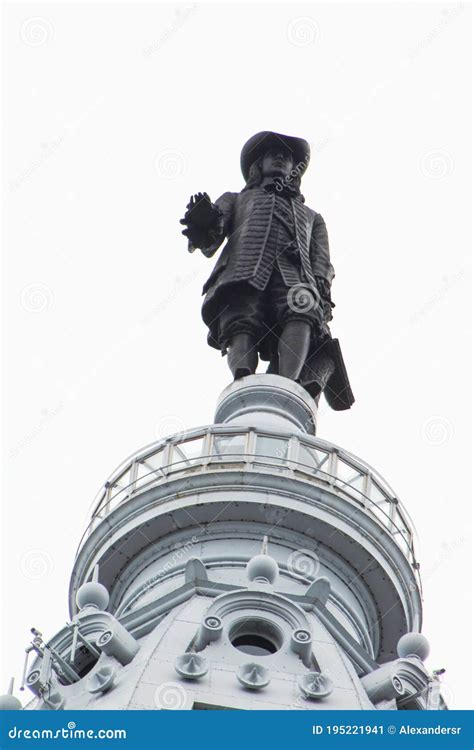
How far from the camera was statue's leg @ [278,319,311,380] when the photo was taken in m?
39.3

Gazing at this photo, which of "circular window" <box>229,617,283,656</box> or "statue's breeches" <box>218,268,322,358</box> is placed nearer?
"circular window" <box>229,617,283,656</box>

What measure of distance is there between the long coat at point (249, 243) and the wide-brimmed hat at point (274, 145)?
1556 millimetres

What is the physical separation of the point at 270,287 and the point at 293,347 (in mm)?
1984

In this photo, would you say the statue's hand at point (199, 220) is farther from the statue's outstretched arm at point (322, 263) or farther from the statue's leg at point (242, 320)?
the statue's outstretched arm at point (322, 263)

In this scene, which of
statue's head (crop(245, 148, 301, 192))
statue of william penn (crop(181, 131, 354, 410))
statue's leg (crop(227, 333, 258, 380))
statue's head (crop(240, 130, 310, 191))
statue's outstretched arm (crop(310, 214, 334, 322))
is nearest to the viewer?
statue's leg (crop(227, 333, 258, 380))

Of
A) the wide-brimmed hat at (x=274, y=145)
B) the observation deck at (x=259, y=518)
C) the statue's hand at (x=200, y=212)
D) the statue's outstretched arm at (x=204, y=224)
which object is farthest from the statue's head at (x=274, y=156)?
the observation deck at (x=259, y=518)

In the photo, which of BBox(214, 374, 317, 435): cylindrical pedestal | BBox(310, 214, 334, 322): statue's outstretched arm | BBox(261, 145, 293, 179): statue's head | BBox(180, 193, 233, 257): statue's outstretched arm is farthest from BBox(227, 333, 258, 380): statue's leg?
BBox(261, 145, 293, 179): statue's head

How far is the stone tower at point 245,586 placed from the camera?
27375 millimetres

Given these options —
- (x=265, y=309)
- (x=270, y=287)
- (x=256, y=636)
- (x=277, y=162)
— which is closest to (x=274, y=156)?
(x=277, y=162)

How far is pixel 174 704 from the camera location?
26.1 meters

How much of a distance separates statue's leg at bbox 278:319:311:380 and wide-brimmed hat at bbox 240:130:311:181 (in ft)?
21.1

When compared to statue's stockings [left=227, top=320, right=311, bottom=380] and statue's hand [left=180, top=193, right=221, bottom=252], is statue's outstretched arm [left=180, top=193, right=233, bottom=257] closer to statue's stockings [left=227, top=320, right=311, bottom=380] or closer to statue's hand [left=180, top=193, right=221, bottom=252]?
statue's hand [left=180, top=193, right=221, bottom=252]
